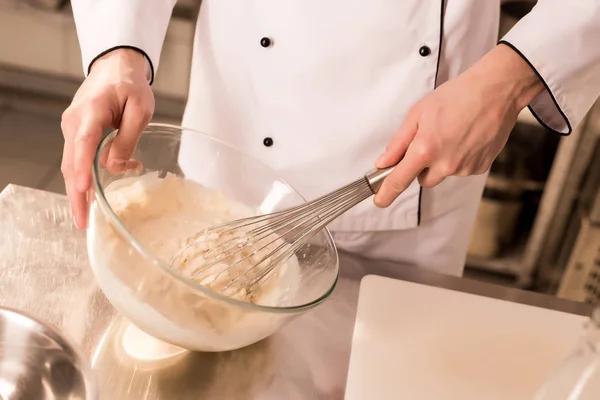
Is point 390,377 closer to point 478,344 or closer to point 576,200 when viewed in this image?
point 478,344

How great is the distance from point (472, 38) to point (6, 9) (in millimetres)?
1391

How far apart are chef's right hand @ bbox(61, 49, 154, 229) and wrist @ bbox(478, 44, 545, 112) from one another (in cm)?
29

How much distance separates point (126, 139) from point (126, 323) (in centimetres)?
15

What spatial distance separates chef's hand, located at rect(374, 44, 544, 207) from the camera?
54cm

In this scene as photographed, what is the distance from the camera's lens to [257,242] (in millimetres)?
541

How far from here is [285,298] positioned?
522 millimetres

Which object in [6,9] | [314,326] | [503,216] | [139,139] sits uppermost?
[139,139]

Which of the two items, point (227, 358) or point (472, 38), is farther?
point (472, 38)

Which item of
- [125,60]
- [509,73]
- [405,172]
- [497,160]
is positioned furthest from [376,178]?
[497,160]

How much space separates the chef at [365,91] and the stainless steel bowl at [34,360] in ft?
0.31

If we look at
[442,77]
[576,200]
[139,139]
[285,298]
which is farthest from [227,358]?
[576,200]

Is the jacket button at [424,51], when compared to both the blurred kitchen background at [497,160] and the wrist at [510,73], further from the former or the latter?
the blurred kitchen background at [497,160]

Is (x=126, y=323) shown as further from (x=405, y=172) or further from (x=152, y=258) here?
(x=405, y=172)

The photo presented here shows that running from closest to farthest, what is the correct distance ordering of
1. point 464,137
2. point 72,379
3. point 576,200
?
point 72,379 < point 464,137 < point 576,200
